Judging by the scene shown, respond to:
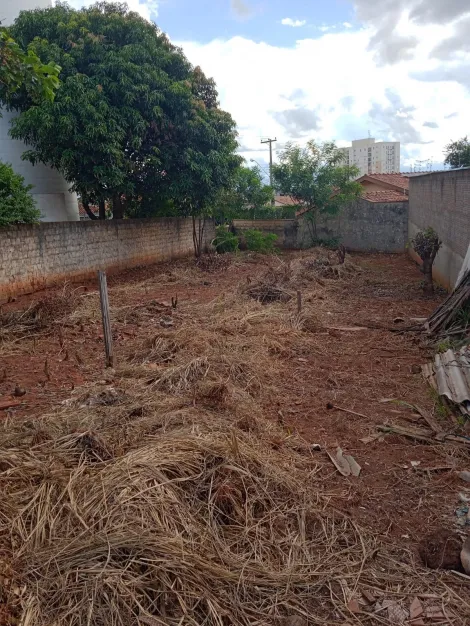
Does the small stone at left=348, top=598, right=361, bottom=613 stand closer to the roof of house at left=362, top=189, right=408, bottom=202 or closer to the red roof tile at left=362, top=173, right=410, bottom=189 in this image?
the roof of house at left=362, top=189, right=408, bottom=202

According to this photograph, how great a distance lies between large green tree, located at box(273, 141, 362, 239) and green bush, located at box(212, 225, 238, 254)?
8.85 ft

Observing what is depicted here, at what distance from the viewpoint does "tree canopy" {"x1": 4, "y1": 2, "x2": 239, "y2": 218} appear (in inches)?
446

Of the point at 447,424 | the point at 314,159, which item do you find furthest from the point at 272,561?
the point at 314,159

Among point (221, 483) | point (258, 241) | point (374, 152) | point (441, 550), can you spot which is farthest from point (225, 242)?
point (374, 152)

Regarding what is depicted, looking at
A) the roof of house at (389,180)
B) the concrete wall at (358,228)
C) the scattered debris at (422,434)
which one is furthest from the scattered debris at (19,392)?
the roof of house at (389,180)

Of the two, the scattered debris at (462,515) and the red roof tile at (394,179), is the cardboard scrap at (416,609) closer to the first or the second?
the scattered debris at (462,515)

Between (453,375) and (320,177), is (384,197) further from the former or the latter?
(453,375)

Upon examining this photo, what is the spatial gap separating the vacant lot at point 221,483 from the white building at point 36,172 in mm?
8294

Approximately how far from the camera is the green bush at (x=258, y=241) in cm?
1802

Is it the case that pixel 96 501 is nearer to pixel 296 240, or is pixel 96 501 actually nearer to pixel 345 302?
pixel 345 302

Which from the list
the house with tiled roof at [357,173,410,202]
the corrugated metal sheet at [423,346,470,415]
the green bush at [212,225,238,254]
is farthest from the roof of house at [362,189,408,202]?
the corrugated metal sheet at [423,346,470,415]

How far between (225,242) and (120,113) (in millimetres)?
7022

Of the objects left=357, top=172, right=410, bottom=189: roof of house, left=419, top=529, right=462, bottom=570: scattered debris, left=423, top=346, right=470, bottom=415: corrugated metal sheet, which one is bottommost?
left=419, top=529, right=462, bottom=570: scattered debris

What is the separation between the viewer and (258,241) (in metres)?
18.0
